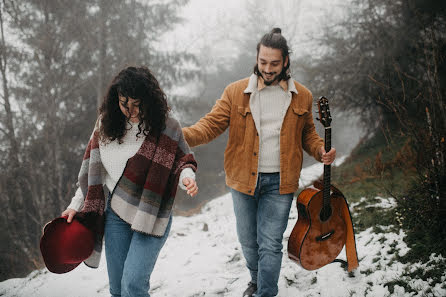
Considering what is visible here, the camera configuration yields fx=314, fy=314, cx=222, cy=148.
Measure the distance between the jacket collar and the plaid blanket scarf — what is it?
826 millimetres

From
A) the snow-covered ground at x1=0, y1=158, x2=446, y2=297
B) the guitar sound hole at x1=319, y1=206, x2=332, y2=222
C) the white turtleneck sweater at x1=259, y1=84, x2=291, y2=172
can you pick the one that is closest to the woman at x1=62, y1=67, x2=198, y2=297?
the white turtleneck sweater at x1=259, y1=84, x2=291, y2=172

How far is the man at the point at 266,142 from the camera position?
8.69 ft

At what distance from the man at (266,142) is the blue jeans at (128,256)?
81 cm

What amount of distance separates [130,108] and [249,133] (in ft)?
3.29

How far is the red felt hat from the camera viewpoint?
6.63 ft

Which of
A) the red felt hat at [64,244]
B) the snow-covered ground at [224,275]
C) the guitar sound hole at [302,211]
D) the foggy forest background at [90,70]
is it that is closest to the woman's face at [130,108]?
the red felt hat at [64,244]

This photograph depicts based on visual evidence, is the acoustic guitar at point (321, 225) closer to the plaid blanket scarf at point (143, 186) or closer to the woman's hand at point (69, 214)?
the plaid blanket scarf at point (143, 186)

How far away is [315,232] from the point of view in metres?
2.67

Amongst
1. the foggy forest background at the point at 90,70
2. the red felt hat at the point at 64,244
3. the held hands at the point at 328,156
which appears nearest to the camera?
the red felt hat at the point at 64,244

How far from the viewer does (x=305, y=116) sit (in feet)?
9.02

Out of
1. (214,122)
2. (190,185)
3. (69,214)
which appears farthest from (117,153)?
(214,122)

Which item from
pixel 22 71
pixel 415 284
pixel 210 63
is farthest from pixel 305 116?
pixel 210 63

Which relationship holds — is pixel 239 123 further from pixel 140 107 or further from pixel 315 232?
pixel 315 232

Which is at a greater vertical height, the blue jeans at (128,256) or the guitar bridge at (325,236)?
the blue jeans at (128,256)
